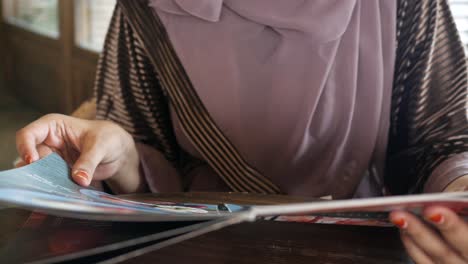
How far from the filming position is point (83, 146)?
0.63 metres

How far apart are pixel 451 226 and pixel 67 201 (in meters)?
0.33

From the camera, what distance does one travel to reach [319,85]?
2.47 ft

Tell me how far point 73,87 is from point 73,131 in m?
2.26

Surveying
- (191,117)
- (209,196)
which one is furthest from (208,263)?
(191,117)

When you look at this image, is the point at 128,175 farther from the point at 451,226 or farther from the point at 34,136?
the point at 451,226

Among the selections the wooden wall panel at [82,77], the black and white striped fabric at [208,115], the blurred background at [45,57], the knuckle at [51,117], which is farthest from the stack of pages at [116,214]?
the wooden wall panel at [82,77]

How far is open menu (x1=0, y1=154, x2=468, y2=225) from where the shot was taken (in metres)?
0.35

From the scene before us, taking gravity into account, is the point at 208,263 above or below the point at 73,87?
above

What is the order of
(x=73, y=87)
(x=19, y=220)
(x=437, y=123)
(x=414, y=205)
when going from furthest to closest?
(x=73, y=87), (x=437, y=123), (x=19, y=220), (x=414, y=205)

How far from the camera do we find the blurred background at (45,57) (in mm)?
2586

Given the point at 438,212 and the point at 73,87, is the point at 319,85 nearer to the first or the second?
the point at 438,212

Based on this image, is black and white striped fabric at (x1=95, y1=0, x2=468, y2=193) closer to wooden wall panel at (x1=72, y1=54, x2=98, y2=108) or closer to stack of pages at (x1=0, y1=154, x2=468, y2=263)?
stack of pages at (x1=0, y1=154, x2=468, y2=263)

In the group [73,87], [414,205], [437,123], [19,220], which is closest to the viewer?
[414,205]

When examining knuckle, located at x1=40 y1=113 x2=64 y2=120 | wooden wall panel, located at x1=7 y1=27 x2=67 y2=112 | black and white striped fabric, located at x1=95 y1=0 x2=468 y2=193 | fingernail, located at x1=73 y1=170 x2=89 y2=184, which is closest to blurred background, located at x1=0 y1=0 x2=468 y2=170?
wooden wall panel, located at x1=7 y1=27 x2=67 y2=112
